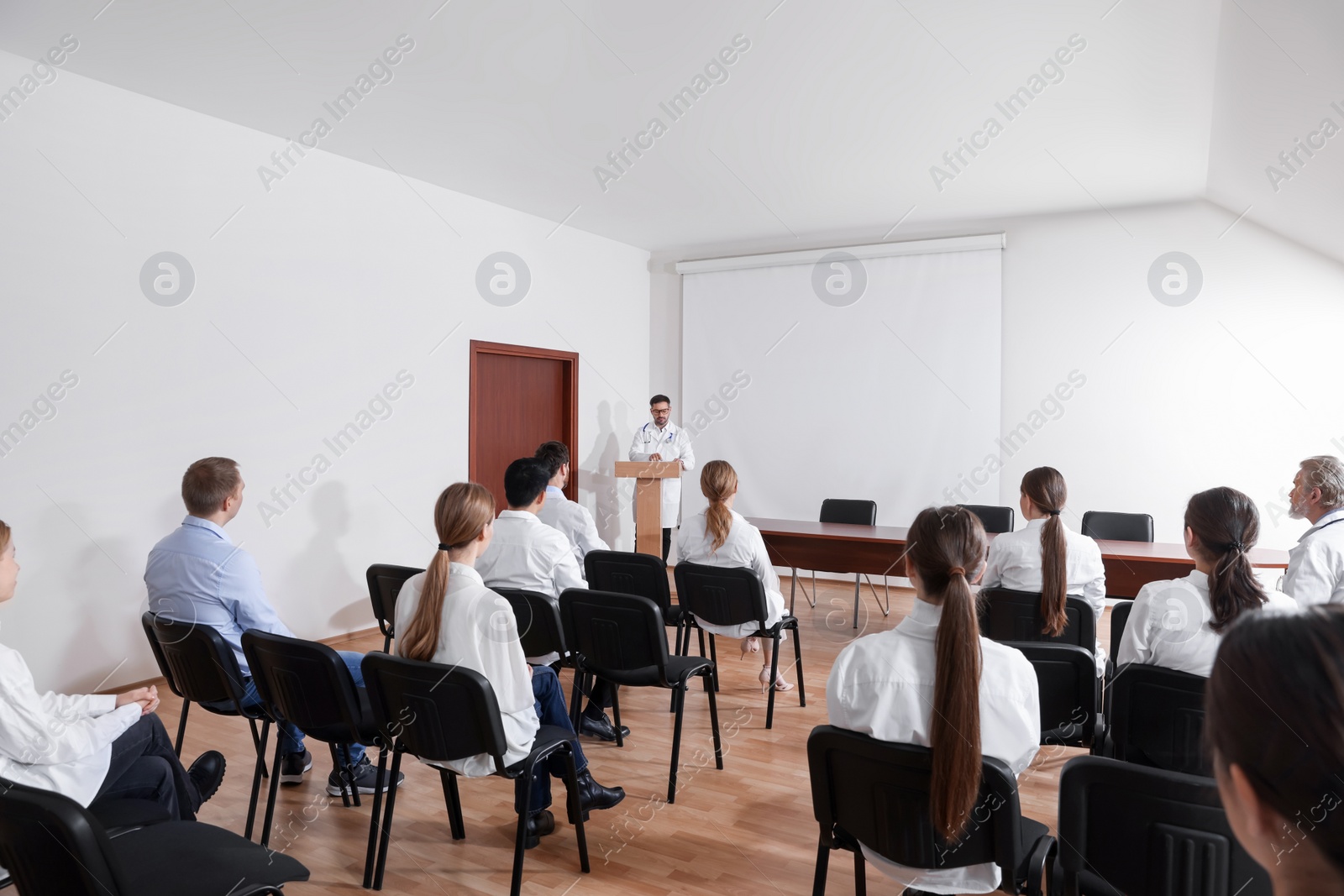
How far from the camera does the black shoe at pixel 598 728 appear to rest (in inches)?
139

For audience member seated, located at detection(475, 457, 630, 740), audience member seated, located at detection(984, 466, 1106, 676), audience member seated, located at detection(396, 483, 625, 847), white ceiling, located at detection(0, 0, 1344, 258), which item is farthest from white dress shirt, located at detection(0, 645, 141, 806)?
audience member seated, located at detection(984, 466, 1106, 676)

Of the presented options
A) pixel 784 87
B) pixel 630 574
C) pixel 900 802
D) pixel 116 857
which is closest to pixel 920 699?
pixel 900 802

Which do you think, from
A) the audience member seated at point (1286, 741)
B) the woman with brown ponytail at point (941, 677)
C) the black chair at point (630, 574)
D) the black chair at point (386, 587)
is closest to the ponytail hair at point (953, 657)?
the woman with brown ponytail at point (941, 677)

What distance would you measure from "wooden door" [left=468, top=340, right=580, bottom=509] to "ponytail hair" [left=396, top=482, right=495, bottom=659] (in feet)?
13.1

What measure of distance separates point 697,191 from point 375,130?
2284 mm

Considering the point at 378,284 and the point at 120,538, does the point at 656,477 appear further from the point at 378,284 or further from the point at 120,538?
the point at 120,538

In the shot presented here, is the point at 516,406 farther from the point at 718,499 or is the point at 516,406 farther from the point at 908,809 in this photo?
the point at 908,809

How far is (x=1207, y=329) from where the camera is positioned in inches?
233

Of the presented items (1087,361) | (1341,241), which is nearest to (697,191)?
(1087,361)

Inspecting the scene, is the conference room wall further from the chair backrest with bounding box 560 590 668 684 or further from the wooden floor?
the chair backrest with bounding box 560 590 668 684

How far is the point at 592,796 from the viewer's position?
276cm

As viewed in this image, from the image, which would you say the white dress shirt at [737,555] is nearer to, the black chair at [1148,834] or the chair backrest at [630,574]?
the chair backrest at [630,574]

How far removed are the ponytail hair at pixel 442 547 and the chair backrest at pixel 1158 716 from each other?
1.72 metres

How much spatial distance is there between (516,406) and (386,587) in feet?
11.1
